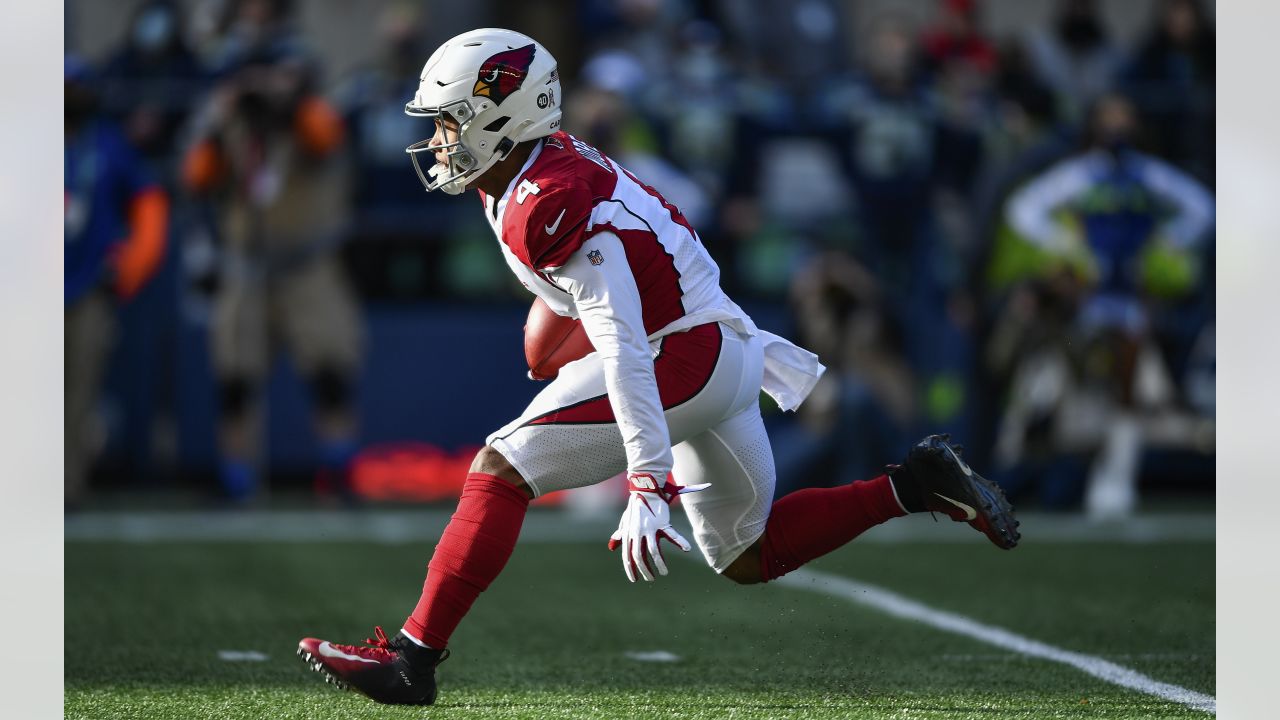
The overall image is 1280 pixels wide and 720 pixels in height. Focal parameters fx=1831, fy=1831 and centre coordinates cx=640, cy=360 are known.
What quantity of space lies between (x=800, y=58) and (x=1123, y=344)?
14.3 ft

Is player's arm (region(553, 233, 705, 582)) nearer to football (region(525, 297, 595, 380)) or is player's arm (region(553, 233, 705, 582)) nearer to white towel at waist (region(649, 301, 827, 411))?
football (region(525, 297, 595, 380))

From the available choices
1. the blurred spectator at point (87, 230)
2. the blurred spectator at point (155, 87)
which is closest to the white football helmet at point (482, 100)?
the blurred spectator at point (87, 230)

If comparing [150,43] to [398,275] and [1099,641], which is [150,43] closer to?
[398,275]

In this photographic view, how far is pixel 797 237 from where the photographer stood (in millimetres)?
9898

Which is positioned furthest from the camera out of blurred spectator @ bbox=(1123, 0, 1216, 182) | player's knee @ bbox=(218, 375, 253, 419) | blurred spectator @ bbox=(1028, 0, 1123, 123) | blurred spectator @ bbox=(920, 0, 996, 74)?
blurred spectator @ bbox=(920, 0, 996, 74)

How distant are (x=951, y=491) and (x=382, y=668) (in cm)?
132

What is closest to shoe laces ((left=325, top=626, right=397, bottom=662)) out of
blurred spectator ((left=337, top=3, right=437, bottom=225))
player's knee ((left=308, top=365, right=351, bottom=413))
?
player's knee ((left=308, top=365, right=351, bottom=413))

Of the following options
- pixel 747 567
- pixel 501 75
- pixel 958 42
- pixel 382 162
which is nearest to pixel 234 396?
pixel 382 162

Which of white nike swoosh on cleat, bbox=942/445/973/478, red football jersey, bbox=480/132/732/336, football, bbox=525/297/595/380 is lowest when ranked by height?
white nike swoosh on cleat, bbox=942/445/973/478

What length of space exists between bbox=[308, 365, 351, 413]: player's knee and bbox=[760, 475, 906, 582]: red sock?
18.1 feet

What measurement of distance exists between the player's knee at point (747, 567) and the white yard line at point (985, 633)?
871mm

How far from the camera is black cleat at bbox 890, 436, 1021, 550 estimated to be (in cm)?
405

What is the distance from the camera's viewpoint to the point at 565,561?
23.5ft
